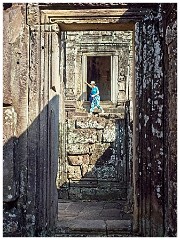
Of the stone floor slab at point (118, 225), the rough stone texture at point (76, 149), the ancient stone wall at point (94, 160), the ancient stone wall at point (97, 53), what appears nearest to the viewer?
the stone floor slab at point (118, 225)

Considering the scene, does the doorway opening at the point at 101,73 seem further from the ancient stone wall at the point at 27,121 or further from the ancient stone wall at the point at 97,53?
the ancient stone wall at the point at 27,121

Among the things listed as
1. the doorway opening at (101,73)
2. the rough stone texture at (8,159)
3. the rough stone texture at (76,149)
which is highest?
the doorway opening at (101,73)

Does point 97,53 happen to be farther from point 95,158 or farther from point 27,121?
point 27,121

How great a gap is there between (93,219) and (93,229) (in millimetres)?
857

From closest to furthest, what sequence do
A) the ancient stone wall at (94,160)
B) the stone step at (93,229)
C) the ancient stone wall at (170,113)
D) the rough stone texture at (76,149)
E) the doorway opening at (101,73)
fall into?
the ancient stone wall at (170,113)
the stone step at (93,229)
the ancient stone wall at (94,160)
the rough stone texture at (76,149)
the doorway opening at (101,73)

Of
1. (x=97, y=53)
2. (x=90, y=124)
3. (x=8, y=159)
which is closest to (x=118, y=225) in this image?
(x=8, y=159)

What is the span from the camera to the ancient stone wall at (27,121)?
4.21 meters

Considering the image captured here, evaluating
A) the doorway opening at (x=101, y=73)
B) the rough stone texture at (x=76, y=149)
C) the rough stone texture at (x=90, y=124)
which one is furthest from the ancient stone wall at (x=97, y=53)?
the doorway opening at (x=101, y=73)

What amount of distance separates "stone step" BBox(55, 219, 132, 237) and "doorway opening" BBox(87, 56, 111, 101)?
10.7 metres

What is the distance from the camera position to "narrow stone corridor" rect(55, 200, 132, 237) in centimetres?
461

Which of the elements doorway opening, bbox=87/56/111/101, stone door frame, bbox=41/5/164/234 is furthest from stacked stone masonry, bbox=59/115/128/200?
doorway opening, bbox=87/56/111/101

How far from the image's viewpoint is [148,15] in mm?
4281

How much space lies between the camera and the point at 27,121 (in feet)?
14.1

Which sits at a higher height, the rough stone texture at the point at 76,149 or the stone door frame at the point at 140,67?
the stone door frame at the point at 140,67
